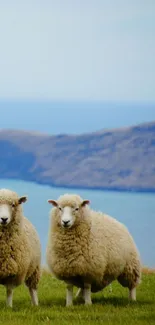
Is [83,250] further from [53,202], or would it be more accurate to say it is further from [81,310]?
[81,310]

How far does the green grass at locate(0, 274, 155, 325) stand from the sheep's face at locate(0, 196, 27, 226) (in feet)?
3.95

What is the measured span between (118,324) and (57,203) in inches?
110

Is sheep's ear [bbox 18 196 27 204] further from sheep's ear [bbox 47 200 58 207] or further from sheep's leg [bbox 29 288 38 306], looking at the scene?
sheep's leg [bbox 29 288 38 306]

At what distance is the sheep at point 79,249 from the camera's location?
14086mm

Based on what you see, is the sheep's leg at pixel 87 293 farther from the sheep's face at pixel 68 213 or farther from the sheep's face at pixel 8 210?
the sheep's face at pixel 8 210

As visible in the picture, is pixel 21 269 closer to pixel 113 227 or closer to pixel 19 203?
pixel 19 203

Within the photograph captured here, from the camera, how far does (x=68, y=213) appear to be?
1398cm

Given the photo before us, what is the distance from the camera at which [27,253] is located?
13977mm

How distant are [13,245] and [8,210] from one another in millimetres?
608

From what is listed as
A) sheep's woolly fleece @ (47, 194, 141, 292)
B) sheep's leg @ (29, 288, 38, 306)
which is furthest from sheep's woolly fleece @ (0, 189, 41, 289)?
sheep's leg @ (29, 288, 38, 306)

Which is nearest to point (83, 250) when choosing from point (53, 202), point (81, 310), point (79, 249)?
point (79, 249)

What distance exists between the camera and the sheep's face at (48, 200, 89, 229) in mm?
13898

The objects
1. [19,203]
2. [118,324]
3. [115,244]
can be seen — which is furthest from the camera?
[115,244]

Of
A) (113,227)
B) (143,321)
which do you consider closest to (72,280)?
(113,227)
